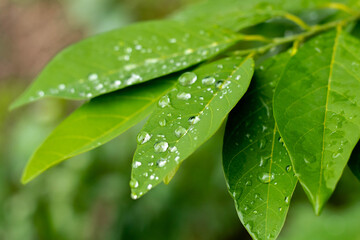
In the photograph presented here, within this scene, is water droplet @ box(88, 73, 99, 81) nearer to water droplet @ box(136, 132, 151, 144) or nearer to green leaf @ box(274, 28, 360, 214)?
water droplet @ box(136, 132, 151, 144)

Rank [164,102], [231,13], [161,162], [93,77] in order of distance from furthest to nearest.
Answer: [231,13] < [93,77] < [164,102] < [161,162]

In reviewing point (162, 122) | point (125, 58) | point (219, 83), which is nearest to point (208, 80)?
point (219, 83)

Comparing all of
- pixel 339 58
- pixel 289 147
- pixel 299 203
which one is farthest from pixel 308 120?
pixel 299 203

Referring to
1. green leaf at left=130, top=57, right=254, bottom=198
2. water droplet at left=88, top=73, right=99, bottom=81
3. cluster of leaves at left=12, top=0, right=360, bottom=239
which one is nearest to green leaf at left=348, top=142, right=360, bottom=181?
cluster of leaves at left=12, top=0, right=360, bottom=239

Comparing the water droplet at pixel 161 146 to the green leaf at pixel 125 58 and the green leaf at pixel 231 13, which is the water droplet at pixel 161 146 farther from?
the green leaf at pixel 231 13

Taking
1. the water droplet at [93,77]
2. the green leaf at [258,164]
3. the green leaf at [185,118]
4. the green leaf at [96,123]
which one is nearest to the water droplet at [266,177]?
the green leaf at [258,164]

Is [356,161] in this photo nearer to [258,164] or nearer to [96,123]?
→ [258,164]
